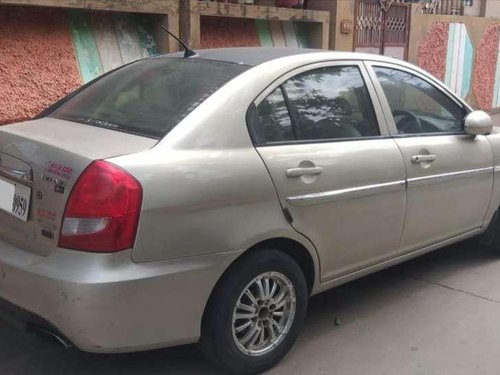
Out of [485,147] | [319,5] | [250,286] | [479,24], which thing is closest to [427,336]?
[250,286]

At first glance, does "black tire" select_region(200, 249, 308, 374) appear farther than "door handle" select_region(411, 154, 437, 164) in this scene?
No

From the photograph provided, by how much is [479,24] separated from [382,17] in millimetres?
3812

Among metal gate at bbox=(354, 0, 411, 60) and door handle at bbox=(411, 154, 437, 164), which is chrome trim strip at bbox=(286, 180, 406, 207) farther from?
metal gate at bbox=(354, 0, 411, 60)

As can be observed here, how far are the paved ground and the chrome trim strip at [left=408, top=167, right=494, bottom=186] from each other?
2.61 ft

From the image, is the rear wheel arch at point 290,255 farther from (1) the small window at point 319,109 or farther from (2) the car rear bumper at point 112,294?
(1) the small window at point 319,109

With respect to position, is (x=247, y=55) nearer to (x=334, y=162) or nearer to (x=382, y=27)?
(x=334, y=162)

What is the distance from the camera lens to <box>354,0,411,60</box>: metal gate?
9633mm

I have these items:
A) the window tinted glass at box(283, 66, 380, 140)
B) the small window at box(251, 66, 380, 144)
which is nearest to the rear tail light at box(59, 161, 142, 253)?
the small window at box(251, 66, 380, 144)

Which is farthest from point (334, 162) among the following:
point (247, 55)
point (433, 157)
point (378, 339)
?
point (378, 339)

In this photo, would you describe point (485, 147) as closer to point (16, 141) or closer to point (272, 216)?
point (272, 216)

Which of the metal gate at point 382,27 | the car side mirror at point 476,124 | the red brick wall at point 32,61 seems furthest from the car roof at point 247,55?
the metal gate at point 382,27

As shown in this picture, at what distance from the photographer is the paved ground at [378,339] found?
3199 mm

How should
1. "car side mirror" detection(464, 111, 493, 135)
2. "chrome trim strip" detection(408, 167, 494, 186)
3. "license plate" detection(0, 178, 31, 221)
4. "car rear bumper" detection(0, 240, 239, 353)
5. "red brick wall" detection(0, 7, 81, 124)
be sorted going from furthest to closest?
"red brick wall" detection(0, 7, 81, 124), "car side mirror" detection(464, 111, 493, 135), "chrome trim strip" detection(408, 167, 494, 186), "license plate" detection(0, 178, 31, 221), "car rear bumper" detection(0, 240, 239, 353)

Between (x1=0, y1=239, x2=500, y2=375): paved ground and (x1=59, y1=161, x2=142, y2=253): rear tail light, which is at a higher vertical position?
(x1=59, y1=161, x2=142, y2=253): rear tail light
